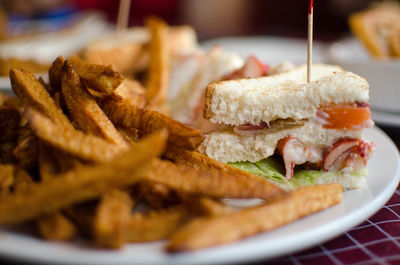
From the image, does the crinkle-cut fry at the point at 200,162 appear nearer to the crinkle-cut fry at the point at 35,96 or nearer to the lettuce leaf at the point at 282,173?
the lettuce leaf at the point at 282,173

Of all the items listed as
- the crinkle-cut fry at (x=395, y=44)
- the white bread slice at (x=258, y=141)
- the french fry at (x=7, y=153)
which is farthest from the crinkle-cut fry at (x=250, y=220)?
the crinkle-cut fry at (x=395, y=44)

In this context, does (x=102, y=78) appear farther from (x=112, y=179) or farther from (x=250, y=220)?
(x=250, y=220)

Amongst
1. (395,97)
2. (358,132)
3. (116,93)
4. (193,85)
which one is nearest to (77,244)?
(116,93)

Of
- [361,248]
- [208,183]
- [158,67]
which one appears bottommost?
[361,248]

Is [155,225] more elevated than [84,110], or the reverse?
[84,110]

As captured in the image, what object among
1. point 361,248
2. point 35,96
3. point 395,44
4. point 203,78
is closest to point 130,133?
point 35,96

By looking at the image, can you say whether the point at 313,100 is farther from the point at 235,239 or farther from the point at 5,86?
the point at 5,86

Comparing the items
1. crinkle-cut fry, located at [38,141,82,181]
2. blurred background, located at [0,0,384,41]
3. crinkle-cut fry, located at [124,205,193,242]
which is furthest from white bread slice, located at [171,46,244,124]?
blurred background, located at [0,0,384,41]

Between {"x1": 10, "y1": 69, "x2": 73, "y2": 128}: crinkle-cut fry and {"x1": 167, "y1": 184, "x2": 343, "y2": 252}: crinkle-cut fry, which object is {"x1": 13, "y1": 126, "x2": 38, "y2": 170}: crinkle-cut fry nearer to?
{"x1": 10, "y1": 69, "x2": 73, "y2": 128}: crinkle-cut fry
